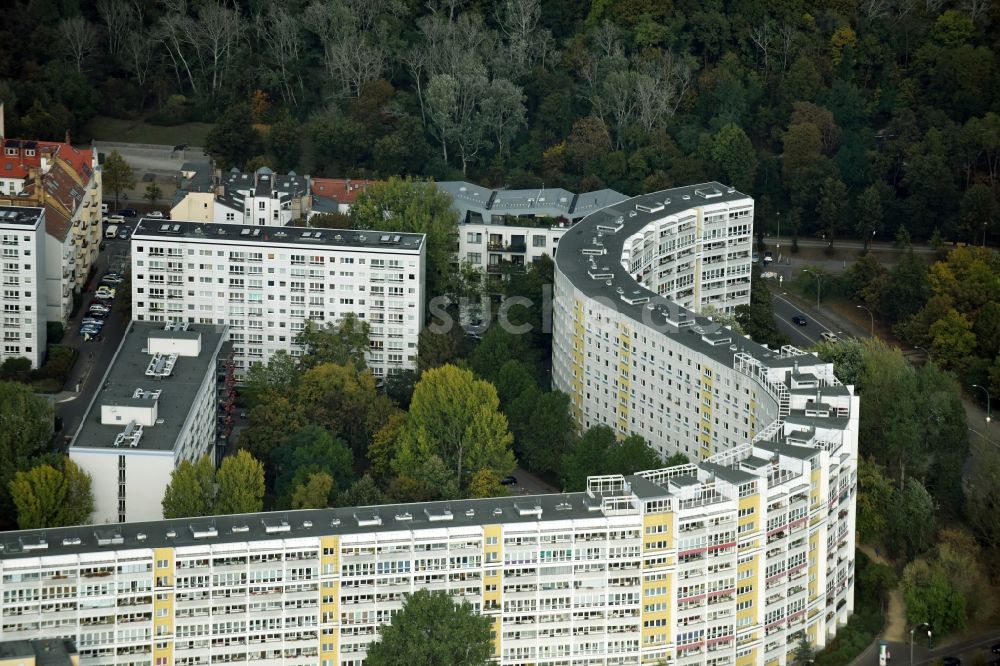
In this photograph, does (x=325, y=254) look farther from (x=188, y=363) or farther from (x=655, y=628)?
(x=655, y=628)

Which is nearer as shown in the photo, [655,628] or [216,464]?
[655,628]

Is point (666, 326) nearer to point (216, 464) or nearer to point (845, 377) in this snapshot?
point (845, 377)

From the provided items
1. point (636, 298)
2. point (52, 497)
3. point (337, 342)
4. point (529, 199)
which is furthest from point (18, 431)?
point (529, 199)

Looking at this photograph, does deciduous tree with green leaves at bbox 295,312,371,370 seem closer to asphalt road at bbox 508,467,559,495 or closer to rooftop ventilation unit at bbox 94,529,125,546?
asphalt road at bbox 508,467,559,495

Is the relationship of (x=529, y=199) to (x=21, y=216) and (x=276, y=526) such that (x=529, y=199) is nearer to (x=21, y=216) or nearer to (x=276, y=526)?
(x=21, y=216)

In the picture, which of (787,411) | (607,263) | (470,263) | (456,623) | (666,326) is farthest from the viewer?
(470,263)

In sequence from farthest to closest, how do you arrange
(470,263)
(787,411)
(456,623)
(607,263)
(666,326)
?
(470,263) < (607,263) < (666,326) < (787,411) < (456,623)

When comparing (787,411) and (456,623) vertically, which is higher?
(787,411)

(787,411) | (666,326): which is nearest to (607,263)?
(666,326)
